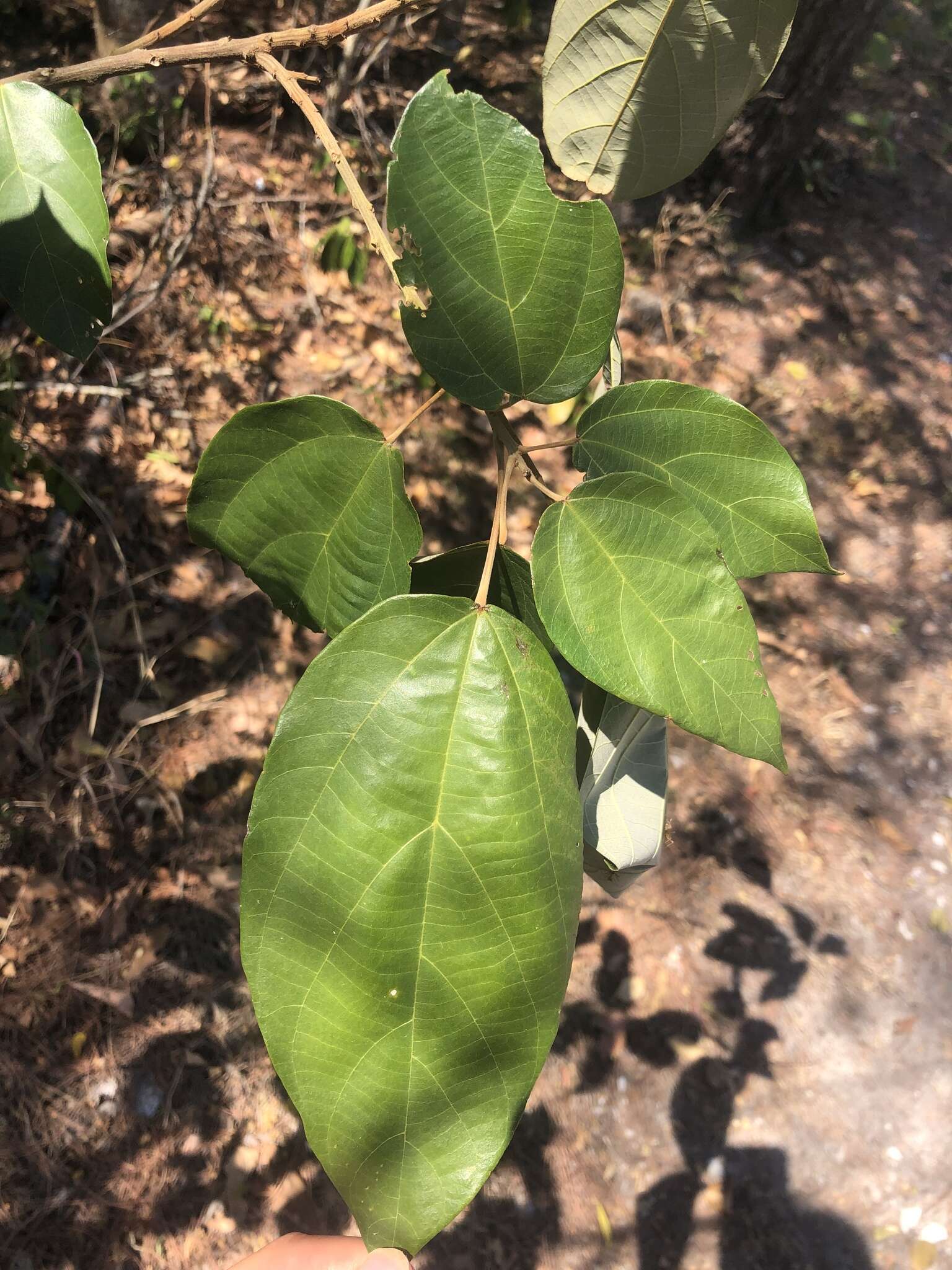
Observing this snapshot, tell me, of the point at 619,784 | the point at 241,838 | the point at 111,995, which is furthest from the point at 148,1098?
the point at 619,784

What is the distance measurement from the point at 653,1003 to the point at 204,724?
158 cm

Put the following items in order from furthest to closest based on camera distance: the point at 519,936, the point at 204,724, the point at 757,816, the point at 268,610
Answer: the point at 757,816 → the point at 268,610 → the point at 204,724 → the point at 519,936

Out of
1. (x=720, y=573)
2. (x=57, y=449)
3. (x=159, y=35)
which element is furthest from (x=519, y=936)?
(x=57, y=449)

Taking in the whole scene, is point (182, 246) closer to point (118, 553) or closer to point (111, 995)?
point (118, 553)

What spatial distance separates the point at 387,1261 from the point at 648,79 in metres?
1.12

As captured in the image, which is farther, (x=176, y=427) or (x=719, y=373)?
(x=719, y=373)

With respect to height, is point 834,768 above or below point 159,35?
below

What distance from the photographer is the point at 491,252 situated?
651 millimetres

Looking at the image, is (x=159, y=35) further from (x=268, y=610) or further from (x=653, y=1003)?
(x=653, y=1003)

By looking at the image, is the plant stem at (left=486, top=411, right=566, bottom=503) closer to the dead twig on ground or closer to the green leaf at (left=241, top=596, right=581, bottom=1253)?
the green leaf at (left=241, top=596, right=581, bottom=1253)

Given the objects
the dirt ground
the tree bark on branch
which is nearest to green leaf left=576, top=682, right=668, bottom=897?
the dirt ground

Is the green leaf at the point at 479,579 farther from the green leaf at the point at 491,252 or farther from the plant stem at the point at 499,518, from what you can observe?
the green leaf at the point at 491,252

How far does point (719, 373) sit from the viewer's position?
3396mm

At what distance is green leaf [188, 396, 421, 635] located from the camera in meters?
0.67
